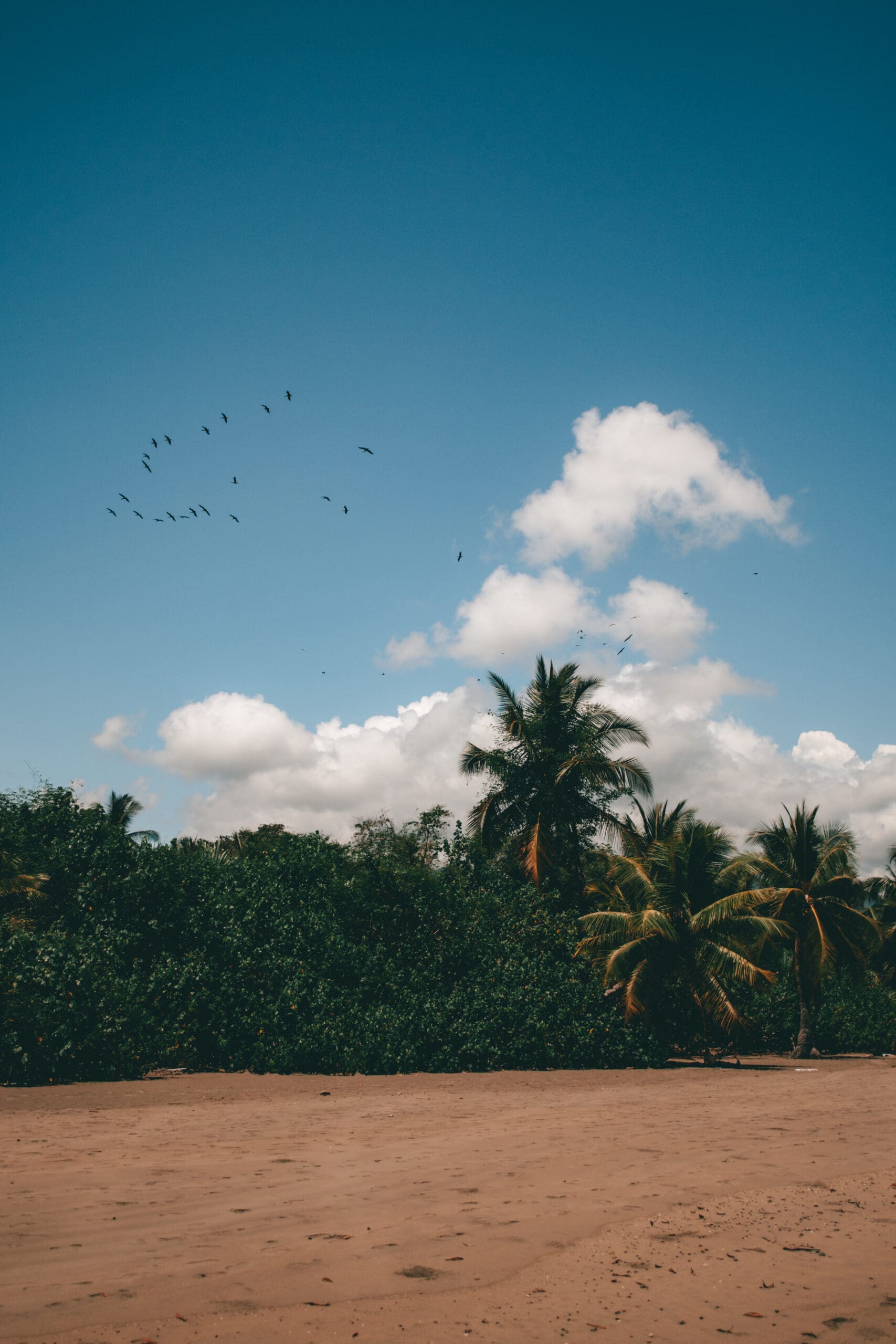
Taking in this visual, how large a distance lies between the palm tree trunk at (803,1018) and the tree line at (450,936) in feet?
0.22

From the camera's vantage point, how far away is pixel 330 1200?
6113mm

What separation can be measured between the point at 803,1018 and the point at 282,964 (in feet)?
56.2

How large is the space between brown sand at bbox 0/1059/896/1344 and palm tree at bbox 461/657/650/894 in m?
14.1

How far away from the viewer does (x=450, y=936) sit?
19.4 meters

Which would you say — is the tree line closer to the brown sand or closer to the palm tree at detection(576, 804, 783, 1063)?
the palm tree at detection(576, 804, 783, 1063)

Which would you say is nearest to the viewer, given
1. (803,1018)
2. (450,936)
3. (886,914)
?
(450,936)

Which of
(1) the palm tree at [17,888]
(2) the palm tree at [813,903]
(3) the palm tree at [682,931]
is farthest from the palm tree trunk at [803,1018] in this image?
(1) the palm tree at [17,888]

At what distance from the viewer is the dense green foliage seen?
47.2 ft

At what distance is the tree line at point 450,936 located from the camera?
15.8 metres

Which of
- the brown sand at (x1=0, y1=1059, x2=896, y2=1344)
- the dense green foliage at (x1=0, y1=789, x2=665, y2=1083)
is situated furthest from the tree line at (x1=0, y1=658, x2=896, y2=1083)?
the brown sand at (x1=0, y1=1059, x2=896, y2=1344)

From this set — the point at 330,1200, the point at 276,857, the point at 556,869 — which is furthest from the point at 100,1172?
the point at 556,869

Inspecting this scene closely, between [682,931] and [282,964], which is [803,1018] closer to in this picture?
[682,931]

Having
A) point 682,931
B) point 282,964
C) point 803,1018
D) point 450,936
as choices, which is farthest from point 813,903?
point 282,964

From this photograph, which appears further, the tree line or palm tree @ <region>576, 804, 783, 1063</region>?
palm tree @ <region>576, 804, 783, 1063</region>
